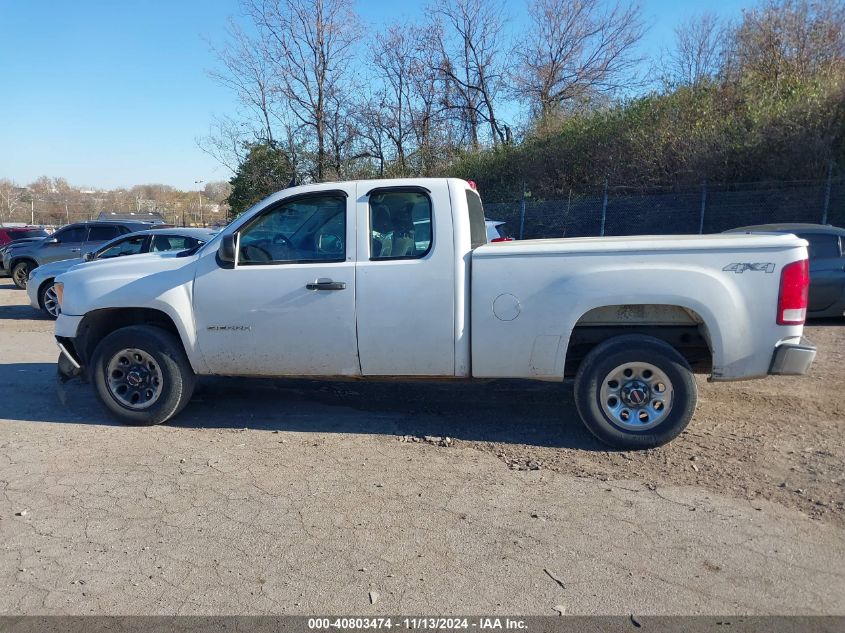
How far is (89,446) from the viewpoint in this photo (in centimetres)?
538


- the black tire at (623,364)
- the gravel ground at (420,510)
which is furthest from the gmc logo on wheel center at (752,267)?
the gravel ground at (420,510)

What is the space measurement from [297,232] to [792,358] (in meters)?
3.92

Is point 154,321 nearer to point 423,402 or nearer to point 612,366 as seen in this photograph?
point 423,402

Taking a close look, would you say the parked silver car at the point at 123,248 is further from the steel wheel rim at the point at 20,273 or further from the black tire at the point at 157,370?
the black tire at the point at 157,370

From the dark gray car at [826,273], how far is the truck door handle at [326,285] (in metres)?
7.33

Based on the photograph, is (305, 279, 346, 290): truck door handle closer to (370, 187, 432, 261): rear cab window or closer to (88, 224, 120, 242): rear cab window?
(370, 187, 432, 261): rear cab window

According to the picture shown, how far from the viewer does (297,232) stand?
18.1ft

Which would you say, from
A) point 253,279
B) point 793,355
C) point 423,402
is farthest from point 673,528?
point 253,279

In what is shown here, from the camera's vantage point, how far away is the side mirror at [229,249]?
17.9 ft

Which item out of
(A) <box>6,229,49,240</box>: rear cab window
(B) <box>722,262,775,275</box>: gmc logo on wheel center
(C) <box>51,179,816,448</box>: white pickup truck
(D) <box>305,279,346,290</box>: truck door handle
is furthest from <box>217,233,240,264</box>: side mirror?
(A) <box>6,229,49,240</box>: rear cab window

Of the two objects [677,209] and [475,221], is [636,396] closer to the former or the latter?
[475,221]

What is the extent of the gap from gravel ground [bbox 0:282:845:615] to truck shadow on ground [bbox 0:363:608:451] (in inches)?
1.4

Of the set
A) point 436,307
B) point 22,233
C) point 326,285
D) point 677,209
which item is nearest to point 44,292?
point 326,285

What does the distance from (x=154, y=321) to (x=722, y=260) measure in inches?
186
